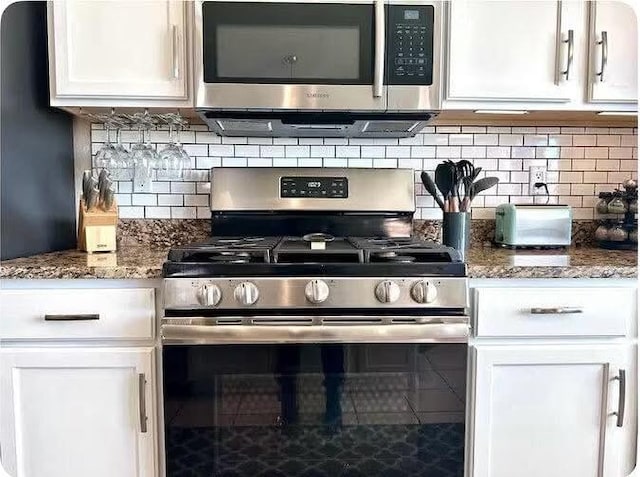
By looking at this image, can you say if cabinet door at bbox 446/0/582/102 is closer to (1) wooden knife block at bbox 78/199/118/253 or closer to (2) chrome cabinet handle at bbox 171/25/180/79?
(2) chrome cabinet handle at bbox 171/25/180/79

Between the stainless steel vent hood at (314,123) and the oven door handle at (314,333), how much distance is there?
72 cm

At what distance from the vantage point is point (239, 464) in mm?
1356

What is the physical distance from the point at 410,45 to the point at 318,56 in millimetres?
296

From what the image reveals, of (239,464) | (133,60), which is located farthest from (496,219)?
(133,60)

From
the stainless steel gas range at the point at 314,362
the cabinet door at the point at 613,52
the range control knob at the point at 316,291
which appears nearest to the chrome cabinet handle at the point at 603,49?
the cabinet door at the point at 613,52

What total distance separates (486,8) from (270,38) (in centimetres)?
72

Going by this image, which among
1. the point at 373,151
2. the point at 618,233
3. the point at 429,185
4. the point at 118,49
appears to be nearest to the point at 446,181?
the point at 429,185

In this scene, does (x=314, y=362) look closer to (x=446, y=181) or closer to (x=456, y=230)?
(x=456, y=230)

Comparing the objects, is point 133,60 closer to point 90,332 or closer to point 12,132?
point 12,132

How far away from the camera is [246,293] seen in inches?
51.0

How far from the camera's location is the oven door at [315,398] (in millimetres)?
1315

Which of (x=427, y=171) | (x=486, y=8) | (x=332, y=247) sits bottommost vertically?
(x=332, y=247)

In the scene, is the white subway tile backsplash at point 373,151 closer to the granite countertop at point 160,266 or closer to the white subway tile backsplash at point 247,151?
the white subway tile backsplash at point 247,151

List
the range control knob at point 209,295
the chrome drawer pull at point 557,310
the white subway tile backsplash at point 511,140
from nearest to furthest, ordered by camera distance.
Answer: the range control knob at point 209,295 < the chrome drawer pull at point 557,310 < the white subway tile backsplash at point 511,140
